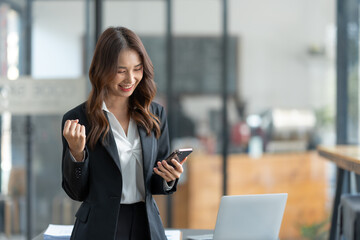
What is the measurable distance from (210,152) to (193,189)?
0.36 metres

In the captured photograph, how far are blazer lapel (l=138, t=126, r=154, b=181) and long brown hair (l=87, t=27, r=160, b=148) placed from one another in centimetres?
2

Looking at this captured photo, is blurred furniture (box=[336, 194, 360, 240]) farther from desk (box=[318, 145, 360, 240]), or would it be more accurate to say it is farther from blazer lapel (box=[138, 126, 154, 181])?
blazer lapel (box=[138, 126, 154, 181])

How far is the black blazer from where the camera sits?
1750 mm

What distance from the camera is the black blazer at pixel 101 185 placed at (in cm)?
175

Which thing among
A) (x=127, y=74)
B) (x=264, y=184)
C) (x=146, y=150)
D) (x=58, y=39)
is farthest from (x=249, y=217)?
(x=58, y=39)

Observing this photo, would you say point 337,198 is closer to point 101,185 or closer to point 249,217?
point 249,217

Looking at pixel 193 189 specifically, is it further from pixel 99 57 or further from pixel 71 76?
pixel 99 57

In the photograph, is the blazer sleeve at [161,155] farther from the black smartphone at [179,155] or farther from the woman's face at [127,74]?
the woman's face at [127,74]

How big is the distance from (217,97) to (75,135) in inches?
113

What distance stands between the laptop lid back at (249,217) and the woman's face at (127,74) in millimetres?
515

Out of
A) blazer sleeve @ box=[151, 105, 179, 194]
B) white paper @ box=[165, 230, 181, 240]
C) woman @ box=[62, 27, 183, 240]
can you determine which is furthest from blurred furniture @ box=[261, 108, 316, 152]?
woman @ box=[62, 27, 183, 240]

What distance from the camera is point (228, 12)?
4414mm

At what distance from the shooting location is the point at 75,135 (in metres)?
1.67

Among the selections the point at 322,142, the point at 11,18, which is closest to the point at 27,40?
the point at 11,18
